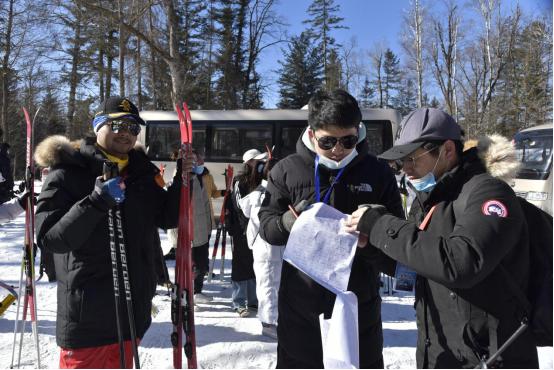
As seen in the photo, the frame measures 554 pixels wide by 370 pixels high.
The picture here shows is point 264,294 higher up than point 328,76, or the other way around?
point 328,76

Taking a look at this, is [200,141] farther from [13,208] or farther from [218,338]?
[218,338]

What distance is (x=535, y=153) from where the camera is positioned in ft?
28.6

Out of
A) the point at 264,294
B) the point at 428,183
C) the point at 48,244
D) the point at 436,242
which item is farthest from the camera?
the point at 264,294

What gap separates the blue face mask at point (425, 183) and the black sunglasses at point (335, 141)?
34 cm

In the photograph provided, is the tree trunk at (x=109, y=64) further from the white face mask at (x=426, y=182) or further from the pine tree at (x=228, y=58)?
the white face mask at (x=426, y=182)

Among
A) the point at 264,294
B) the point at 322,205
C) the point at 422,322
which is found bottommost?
the point at 264,294

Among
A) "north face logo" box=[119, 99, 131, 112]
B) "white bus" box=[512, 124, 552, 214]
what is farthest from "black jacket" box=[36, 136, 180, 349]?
"white bus" box=[512, 124, 552, 214]

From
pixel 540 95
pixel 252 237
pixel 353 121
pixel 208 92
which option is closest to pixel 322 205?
pixel 353 121

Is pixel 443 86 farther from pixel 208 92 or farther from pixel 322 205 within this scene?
pixel 322 205

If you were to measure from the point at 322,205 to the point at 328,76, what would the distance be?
3161cm

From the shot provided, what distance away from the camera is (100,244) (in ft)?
6.48

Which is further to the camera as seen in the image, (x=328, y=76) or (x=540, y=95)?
(x=328, y=76)

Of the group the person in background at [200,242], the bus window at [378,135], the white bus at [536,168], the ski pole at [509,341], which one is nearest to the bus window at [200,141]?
the bus window at [378,135]

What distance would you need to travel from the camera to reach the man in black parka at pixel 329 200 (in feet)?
5.96
